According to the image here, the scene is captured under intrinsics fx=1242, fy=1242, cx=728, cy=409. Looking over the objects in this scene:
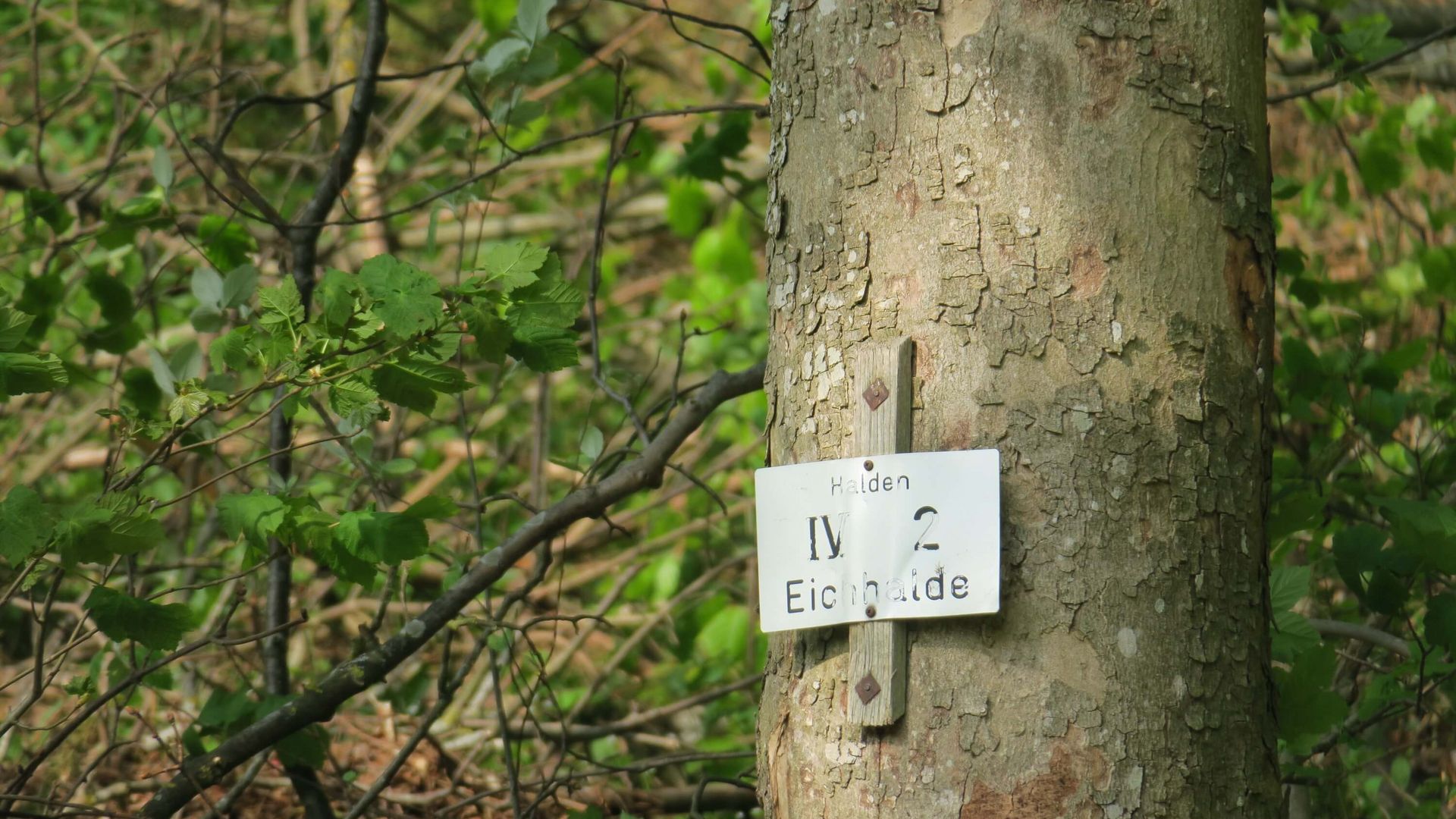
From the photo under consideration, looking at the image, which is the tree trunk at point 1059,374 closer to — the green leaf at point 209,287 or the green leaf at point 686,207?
the green leaf at point 209,287

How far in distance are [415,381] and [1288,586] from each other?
132cm

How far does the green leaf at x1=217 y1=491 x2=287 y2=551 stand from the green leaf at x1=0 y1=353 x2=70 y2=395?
25 cm

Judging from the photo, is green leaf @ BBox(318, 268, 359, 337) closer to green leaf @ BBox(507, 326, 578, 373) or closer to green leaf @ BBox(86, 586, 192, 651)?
green leaf @ BBox(507, 326, 578, 373)

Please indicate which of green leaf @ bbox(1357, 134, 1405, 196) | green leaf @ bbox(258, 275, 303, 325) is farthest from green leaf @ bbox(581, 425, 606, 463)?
green leaf @ bbox(1357, 134, 1405, 196)

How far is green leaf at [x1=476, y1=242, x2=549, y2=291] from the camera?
162 cm

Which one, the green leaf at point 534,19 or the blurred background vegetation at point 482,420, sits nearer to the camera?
the blurred background vegetation at point 482,420

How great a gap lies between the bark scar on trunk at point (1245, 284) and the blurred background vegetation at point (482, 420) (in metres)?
0.53

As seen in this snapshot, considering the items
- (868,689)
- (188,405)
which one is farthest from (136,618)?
(868,689)

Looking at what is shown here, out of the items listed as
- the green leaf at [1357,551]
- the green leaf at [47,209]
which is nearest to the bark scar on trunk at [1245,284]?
the green leaf at [1357,551]

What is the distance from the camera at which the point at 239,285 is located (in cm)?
208

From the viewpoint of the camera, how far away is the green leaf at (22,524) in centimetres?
146

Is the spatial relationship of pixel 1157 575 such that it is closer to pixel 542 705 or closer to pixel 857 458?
pixel 857 458

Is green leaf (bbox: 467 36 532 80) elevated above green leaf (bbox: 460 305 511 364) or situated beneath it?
elevated above

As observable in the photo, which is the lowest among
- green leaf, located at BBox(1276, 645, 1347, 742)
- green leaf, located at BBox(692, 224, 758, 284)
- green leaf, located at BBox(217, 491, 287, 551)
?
green leaf, located at BBox(1276, 645, 1347, 742)
